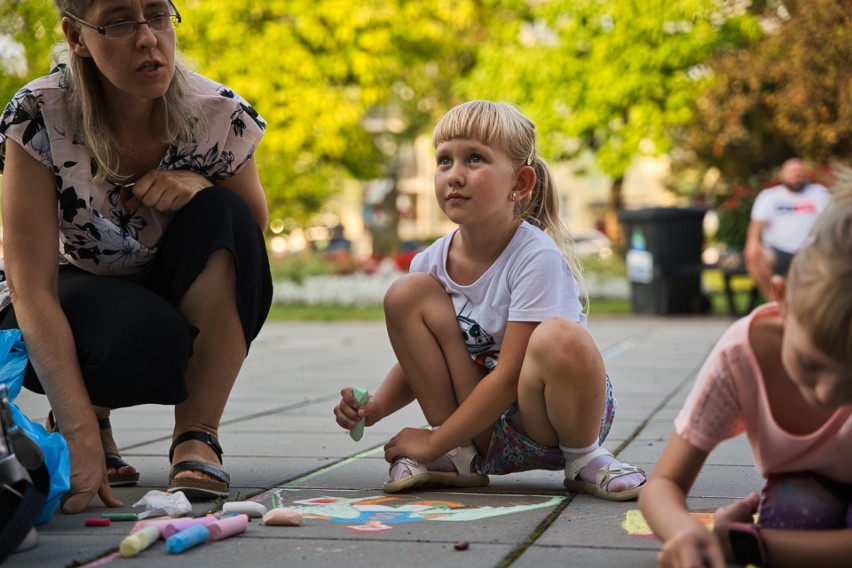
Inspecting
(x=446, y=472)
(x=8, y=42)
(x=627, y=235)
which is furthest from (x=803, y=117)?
(x=446, y=472)

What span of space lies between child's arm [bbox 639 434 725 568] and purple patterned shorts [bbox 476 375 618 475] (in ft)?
3.44

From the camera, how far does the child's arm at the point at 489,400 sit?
10.5 feet

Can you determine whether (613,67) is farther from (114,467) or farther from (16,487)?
(16,487)

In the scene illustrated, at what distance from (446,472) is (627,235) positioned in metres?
12.4

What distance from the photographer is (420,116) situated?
31.9 meters

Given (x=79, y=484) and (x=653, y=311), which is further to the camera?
(x=653, y=311)

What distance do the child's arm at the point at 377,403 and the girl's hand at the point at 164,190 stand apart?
0.73m

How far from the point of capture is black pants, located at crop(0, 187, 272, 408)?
3.21m

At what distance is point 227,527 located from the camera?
2697 millimetres

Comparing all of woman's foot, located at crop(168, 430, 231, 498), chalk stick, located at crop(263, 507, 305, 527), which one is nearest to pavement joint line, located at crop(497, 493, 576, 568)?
chalk stick, located at crop(263, 507, 305, 527)

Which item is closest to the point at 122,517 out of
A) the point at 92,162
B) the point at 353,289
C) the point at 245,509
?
the point at 245,509

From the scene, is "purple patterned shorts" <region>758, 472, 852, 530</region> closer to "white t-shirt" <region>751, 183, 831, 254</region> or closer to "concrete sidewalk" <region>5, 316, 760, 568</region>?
"concrete sidewalk" <region>5, 316, 760, 568</region>

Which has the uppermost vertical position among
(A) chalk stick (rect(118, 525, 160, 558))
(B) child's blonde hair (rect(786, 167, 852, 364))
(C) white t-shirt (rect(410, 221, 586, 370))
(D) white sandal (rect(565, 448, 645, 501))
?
(B) child's blonde hair (rect(786, 167, 852, 364))

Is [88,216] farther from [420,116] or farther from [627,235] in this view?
[420,116]
